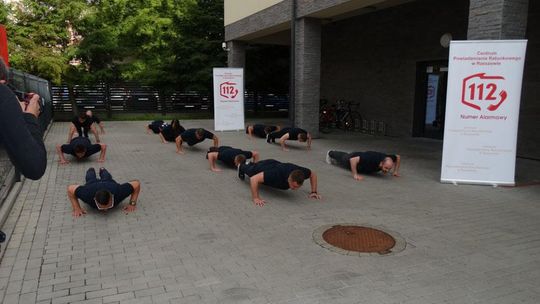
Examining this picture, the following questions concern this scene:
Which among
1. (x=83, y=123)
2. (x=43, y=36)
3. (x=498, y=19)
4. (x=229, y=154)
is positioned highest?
(x=43, y=36)

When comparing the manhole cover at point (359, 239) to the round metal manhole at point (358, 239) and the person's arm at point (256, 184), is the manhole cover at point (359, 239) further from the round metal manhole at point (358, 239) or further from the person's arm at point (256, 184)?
the person's arm at point (256, 184)

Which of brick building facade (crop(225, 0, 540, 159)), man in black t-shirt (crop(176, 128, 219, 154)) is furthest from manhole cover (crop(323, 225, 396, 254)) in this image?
brick building facade (crop(225, 0, 540, 159))

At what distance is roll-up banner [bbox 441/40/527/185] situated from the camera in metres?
6.98

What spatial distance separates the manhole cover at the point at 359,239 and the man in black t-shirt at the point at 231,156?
3455 mm

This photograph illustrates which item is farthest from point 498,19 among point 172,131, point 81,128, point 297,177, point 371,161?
point 81,128

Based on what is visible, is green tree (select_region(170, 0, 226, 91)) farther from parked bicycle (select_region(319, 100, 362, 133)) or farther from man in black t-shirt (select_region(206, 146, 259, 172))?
man in black t-shirt (select_region(206, 146, 259, 172))

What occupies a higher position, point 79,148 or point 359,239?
point 79,148

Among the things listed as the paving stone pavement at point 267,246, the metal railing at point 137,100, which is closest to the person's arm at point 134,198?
the paving stone pavement at point 267,246

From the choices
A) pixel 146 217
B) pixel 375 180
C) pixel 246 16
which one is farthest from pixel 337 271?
pixel 246 16

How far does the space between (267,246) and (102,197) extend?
229 centimetres

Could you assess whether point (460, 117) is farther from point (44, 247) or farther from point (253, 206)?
point (44, 247)

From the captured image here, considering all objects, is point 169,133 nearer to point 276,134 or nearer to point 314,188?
point 276,134

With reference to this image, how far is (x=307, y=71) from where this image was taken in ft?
44.3

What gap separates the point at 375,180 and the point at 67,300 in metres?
5.87
